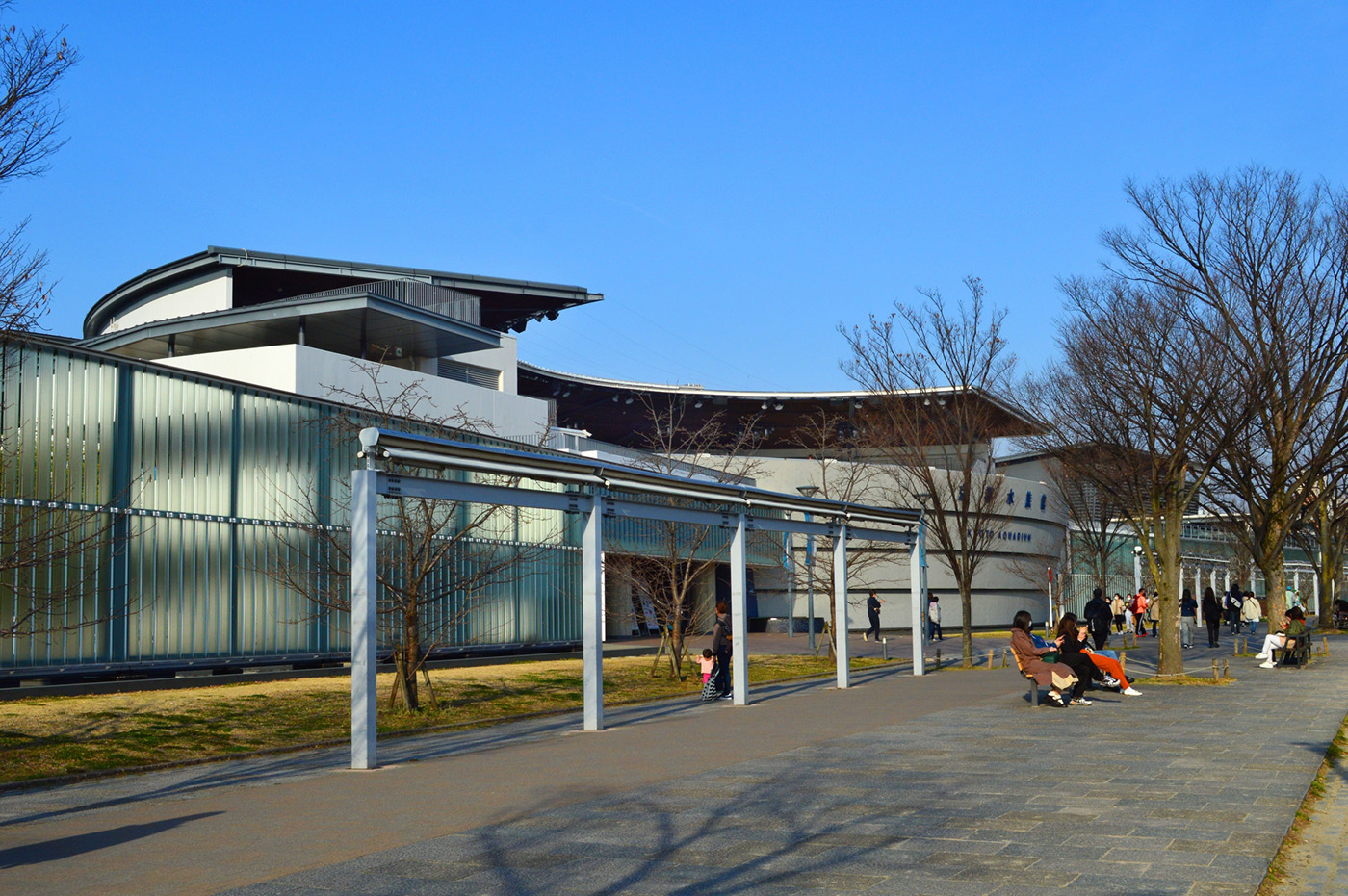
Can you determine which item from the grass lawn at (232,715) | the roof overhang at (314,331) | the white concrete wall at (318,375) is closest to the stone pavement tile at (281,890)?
the grass lawn at (232,715)

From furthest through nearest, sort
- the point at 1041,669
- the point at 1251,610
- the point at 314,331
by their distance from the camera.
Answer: the point at 314,331, the point at 1251,610, the point at 1041,669

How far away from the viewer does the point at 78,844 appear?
809 centimetres

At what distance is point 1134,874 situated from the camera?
6453 mm

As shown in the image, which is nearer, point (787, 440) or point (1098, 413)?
point (1098, 413)

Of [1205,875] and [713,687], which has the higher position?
[1205,875]

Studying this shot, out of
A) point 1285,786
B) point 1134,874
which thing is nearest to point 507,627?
point 1285,786

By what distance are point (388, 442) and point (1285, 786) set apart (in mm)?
8465

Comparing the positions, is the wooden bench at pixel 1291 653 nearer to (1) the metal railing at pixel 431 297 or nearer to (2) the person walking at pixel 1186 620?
(2) the person walking at pixel 1186 620

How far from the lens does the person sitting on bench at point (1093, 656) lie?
698 inches

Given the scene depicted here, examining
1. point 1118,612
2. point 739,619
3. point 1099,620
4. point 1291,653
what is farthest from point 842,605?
point 1118,612

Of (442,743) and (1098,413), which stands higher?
(1098,413)

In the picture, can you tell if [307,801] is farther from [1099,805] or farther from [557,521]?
[557,521]

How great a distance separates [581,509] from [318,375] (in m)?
18.4

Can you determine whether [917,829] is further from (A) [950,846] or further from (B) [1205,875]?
(B) [1205,875]
